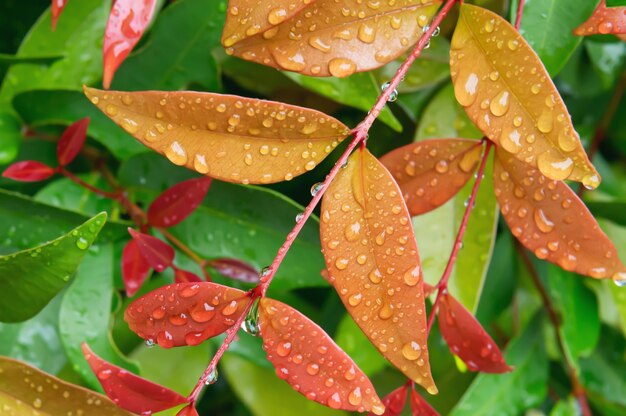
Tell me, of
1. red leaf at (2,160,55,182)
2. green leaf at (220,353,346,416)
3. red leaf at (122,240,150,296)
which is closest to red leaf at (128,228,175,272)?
red leaf at (122,240,150,296)

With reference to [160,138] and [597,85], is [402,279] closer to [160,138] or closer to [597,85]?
[160,138]

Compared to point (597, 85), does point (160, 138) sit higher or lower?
higher

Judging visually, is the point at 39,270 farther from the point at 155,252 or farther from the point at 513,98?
the point at 513,98

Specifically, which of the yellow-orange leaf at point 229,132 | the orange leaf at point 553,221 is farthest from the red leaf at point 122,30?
the orange leaf at point 553,221

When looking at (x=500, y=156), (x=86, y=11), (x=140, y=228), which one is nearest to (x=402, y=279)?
(x=500, y=156)

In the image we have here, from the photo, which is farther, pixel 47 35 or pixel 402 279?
pixel 47 35

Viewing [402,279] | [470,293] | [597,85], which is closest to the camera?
[402,279]
